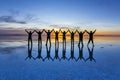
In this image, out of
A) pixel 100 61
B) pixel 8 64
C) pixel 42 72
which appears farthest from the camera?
pixel 100 61

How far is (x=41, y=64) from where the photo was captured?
2047 cm

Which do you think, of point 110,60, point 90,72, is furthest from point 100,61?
point 90,72

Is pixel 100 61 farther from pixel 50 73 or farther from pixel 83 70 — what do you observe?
pixel 50 73

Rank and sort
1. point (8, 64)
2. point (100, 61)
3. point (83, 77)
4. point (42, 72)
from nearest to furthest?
point (83, 77) < point (42, 72) < point (8, 64) < point (100, 61)

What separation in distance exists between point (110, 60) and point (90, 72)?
16.4ft

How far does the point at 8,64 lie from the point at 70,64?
4.98 m

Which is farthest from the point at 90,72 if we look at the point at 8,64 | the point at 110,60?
the point at 8,64

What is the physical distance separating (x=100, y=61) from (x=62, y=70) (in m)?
4.73

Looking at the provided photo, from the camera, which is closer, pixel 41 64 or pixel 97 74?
pixel 97 74

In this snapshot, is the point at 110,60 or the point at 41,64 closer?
the point at 41,64

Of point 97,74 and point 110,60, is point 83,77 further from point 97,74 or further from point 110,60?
point 110,60

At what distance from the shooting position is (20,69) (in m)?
18.5

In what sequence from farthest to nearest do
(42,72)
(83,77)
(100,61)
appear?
(100,61), (42,72), (83,77)

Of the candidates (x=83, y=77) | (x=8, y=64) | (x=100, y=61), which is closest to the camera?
(x=83, y=77)
